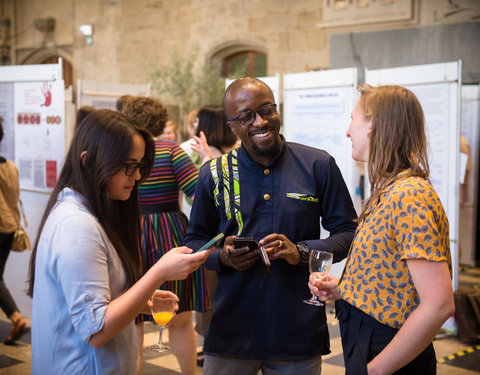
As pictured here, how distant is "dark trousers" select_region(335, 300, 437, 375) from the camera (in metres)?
1.78

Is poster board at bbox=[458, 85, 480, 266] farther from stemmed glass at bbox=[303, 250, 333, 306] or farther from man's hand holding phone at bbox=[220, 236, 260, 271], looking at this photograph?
man's hand holding phone at bbox=[220, 236, 260, 271]

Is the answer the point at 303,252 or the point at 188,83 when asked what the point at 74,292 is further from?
the point at 188,83

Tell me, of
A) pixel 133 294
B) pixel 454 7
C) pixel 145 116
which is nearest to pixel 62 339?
pixel 133 294

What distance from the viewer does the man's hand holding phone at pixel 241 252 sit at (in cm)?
204

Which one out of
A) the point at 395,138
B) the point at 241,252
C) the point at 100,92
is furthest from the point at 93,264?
the point at 100,92

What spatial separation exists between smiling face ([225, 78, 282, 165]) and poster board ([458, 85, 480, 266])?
238 inches

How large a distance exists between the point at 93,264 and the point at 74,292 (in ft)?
0.30

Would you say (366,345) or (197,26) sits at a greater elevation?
(197,26)

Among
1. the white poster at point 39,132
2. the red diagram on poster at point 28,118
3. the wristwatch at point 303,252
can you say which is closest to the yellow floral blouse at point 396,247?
the wristwatch at point 303,252

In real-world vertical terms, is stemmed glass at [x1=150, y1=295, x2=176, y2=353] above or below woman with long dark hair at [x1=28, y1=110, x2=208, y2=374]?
below

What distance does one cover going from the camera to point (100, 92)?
20.1ft

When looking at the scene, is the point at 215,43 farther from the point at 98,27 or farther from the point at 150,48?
the point at 98,27

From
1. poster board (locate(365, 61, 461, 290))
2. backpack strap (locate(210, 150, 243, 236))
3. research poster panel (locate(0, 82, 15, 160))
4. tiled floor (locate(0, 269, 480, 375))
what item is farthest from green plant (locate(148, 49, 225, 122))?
backpack strap (locate(210, 150, 243, 236))

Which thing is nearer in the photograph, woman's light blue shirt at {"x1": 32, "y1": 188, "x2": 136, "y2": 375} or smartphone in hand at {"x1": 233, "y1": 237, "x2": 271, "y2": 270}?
woman's light blue shirt at {"x1": 32, "y1": 188, "x2": 136, "y2": 375}
